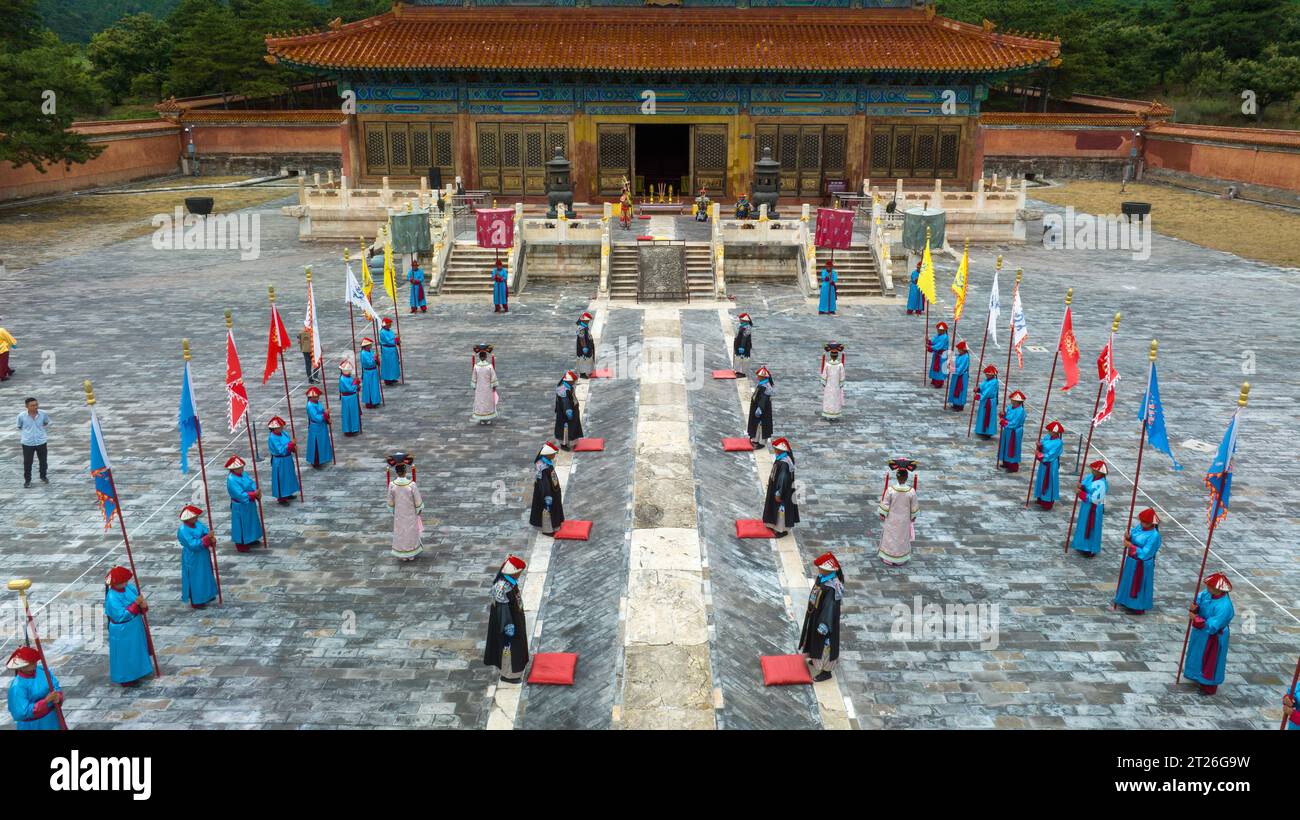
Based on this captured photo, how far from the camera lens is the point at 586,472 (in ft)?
48.6

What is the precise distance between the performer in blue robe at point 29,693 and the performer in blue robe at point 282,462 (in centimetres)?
533

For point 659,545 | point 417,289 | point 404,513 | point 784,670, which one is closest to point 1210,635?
point 784,670

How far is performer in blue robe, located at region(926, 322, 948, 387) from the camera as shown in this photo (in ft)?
59.6

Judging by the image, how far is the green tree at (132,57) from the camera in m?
58.4

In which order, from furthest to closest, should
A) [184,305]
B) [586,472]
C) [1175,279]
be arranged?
[1175,279], [184,305], [586,472]

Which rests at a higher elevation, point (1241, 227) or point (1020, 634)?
point (1241, 227)

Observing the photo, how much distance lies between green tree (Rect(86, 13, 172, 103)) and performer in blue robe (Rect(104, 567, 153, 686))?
58136mm

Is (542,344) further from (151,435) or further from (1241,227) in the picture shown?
(1241,227)

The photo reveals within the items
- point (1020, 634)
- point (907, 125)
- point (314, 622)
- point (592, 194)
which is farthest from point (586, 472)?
point (907, 125)

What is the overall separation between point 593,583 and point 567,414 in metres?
4.64

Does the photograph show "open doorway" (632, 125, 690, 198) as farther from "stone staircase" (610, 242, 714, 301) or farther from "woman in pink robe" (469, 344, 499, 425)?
"woman in pink robe" (469, 344, 499, 425)

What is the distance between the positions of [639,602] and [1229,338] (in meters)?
17.9

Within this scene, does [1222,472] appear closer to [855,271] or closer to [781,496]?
[781,496]

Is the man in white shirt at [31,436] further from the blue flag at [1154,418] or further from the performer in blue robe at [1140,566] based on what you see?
the blue flag at [1154,418]
